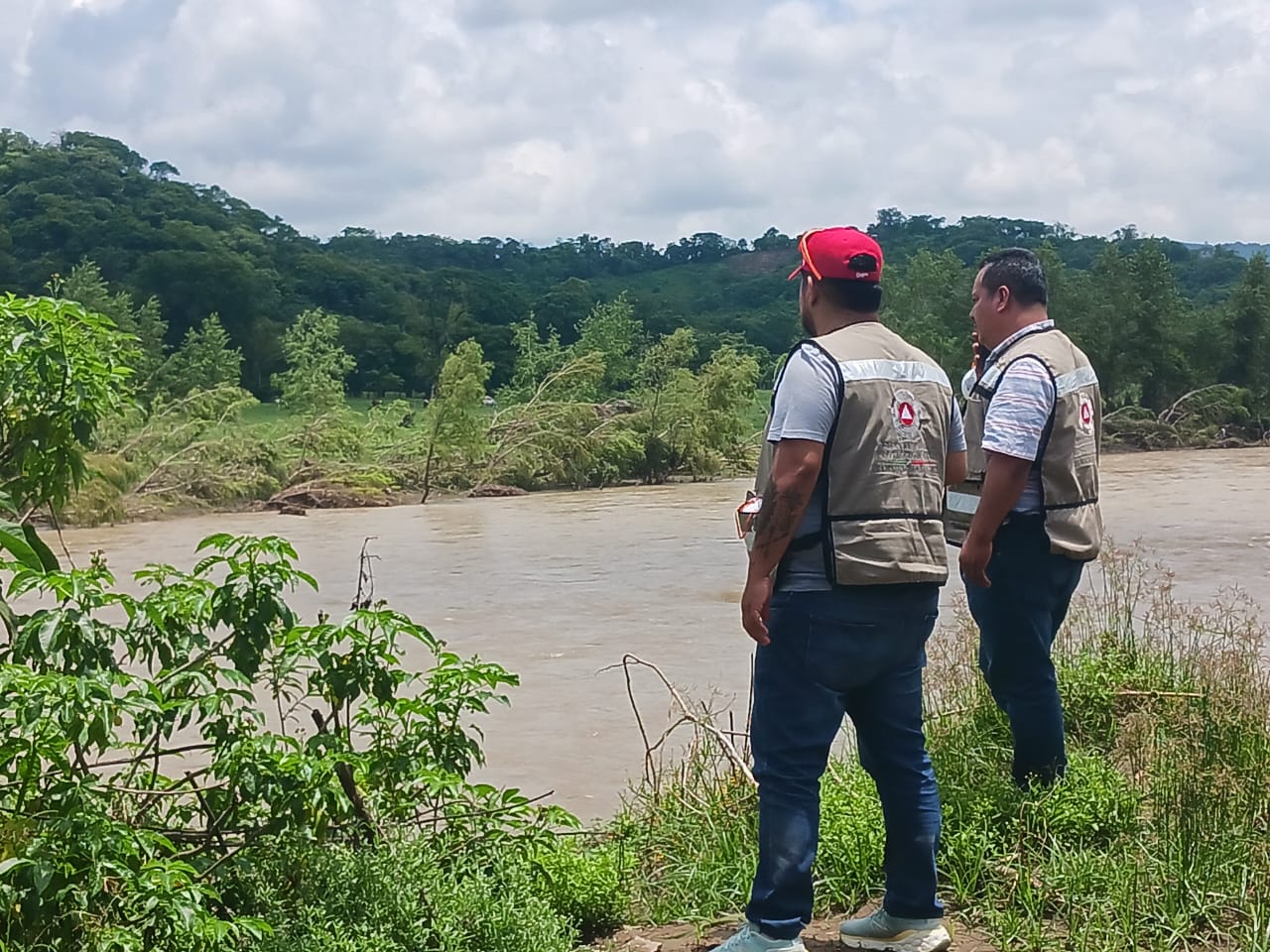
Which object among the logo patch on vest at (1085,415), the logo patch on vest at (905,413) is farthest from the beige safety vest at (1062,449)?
the logo patch on vest at (905,413)

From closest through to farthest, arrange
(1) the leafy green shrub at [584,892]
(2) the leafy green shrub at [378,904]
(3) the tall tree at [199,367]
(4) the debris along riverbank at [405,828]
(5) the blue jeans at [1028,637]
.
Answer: (4) the debris along riverbank at [405,828], (2) the leafy green shrub at [378,904], (1) the leafy green shrub at [584,892], (5) the blue jeans at [1028,637], (3) the tall tree at [199,367]

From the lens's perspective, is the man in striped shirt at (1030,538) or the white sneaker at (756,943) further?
the man in striped shirt at (1030,538)

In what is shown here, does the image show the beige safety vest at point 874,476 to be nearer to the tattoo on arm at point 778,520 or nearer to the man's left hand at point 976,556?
the tattoo on arm at point 778,520

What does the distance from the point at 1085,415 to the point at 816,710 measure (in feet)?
4.79

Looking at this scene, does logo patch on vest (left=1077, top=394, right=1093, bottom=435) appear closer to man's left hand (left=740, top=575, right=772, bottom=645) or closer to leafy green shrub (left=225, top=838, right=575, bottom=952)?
man's left hand (left=740, top=575, right=772, bottom=645)

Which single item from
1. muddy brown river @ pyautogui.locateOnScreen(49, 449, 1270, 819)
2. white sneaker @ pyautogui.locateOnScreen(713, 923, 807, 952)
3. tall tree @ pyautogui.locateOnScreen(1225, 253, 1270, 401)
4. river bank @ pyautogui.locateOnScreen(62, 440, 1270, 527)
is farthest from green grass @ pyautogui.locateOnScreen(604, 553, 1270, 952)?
tall tree @ pyautogui.locateOnScreen(1225, 253, 1270, 401)

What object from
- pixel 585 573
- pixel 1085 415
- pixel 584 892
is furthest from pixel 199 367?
pixel 584 892

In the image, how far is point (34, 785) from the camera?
3090 mm

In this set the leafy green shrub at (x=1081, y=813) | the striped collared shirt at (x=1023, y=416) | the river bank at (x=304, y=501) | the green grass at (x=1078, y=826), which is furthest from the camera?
the river bank at (x=304, y=501)

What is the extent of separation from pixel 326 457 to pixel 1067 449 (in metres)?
21.5

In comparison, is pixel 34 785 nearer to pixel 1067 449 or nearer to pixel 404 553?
pixel 1067 449

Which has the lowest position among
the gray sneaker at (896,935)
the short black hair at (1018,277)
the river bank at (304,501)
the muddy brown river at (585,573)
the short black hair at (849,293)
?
the muddy brown river at (585,573)

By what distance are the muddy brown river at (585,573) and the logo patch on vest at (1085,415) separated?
9.64ft

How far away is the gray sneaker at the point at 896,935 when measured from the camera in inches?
132
